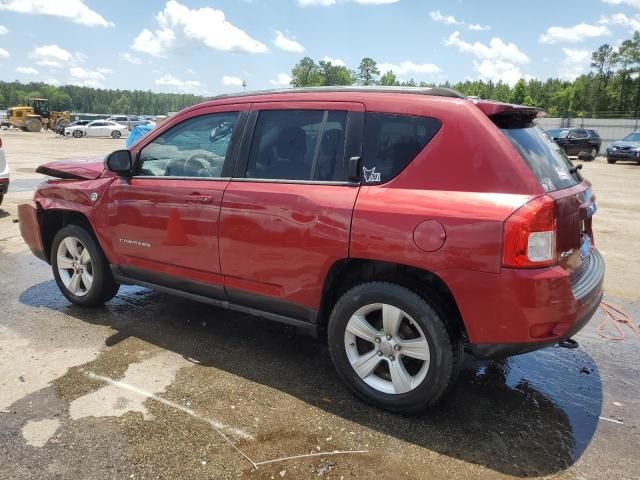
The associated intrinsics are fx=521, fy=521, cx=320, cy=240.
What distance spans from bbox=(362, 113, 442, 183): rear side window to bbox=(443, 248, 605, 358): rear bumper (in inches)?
29.3

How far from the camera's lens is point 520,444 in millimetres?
2855

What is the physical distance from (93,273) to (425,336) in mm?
3080

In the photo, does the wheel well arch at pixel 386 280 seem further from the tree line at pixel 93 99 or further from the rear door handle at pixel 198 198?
the tree line at pixel 93 99

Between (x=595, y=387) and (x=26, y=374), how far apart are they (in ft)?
12.6

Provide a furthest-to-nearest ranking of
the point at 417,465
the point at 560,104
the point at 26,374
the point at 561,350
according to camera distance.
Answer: the point at 560,104, the point at 561,350, the point at 26,374, the point at 417,465

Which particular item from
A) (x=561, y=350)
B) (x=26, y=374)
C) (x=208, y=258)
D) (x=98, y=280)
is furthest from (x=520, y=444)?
(x=98, y=280)

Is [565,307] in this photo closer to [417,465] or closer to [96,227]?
[417,465]

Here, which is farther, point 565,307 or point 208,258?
point 208,258

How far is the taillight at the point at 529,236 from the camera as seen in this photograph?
2.60m

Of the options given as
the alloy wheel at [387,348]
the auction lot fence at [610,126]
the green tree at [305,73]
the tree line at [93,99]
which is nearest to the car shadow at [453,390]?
the alloy wheel at [387,348]

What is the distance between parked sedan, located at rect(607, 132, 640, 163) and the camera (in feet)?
80.3

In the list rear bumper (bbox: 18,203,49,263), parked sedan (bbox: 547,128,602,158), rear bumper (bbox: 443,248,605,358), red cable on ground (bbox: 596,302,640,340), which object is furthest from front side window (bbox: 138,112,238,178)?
parked sedan (bbox: 547,128,602,158)

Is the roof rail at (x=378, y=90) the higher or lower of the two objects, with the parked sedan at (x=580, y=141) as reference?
higher

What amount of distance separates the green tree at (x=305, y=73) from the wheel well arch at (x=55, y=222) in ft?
362
